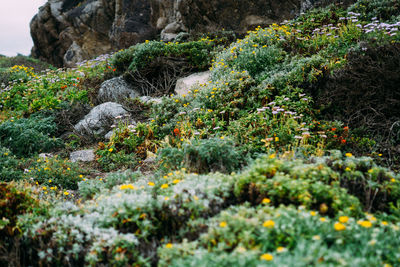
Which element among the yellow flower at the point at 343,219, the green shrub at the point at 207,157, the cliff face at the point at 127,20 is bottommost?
the green shrub at the point at 207,157

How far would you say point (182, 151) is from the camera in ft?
13.2

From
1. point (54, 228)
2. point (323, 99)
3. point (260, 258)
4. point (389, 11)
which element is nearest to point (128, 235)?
point (54, 228)

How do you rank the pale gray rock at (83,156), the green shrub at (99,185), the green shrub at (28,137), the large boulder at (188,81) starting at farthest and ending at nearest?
the large boulder at (188,81)
the green shrub at (28,137)
the pale gray rock at (83,156)
the green shrub at (99,185)

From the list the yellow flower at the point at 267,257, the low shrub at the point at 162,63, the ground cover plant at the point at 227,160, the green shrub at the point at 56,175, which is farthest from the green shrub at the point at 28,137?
the yellow flower at the point at 267,257

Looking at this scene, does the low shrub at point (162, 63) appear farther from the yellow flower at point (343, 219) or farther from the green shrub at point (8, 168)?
the yellow flower at point (343, 219)

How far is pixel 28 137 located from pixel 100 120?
1655 mm

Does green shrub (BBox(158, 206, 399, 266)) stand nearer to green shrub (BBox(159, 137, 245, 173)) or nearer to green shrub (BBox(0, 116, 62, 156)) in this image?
green shrub (BBox(159, 137, 245, 173))

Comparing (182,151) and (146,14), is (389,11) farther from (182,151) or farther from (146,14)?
(146,14)

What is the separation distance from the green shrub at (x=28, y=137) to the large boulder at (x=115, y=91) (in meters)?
1.91

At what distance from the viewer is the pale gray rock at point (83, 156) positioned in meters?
6.01

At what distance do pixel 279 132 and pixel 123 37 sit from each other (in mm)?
11342

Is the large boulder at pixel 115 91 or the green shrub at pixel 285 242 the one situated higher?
the large boulder at pixel 115 91

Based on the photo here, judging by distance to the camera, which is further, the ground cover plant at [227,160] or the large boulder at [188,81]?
the large boulder at [188,81]

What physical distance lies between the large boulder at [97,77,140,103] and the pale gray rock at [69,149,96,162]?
2.52 m
